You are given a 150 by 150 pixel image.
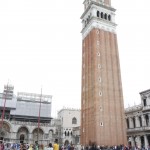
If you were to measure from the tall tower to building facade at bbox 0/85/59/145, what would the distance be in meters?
12.4

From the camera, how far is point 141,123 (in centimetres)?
4628

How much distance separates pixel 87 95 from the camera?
148 feet

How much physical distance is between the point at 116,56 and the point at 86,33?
30.5ft

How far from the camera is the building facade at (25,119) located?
50.6 m

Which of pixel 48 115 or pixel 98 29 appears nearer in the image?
pixel 98 29

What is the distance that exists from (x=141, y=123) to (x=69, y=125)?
26315 millimetres

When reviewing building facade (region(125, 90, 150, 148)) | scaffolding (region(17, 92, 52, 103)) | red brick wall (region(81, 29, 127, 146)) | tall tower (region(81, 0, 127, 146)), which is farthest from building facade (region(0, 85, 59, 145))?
building facade (region(125, 90, 150, 148))

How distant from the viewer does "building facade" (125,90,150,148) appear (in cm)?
4381

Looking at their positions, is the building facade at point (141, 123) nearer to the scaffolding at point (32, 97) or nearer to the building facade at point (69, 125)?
the building facade at point (69, 125)

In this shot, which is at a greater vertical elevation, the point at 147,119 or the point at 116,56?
the point at 116,56

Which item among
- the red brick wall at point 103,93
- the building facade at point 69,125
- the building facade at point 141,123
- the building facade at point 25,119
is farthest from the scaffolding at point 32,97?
the building facade at point 141,123

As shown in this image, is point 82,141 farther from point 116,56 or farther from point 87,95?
point 116,56

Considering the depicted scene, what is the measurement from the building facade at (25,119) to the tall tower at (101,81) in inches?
489

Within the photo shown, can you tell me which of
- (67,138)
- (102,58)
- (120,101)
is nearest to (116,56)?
(102,58)
